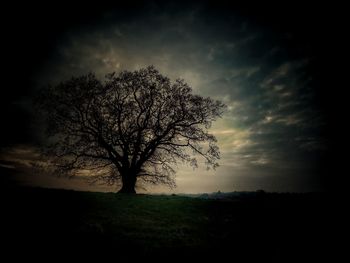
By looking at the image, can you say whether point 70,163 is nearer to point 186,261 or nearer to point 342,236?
point 186,261

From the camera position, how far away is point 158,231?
11.1 meters

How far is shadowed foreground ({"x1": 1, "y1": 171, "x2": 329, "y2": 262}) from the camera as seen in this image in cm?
789

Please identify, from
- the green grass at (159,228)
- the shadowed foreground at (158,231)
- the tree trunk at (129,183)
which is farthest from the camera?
the tree trunk at (129,183)

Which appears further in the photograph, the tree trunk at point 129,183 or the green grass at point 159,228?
the tree trunk at point 129,183

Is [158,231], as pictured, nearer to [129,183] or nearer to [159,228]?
[159,228]

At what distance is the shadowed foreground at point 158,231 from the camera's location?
25.9 ft

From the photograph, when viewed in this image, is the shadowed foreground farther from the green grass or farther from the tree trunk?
the tree trunk

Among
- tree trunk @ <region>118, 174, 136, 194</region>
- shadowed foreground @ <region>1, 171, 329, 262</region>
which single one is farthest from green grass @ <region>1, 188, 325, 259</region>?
tree trunk @ <region>118, 174, 136, 194</region>

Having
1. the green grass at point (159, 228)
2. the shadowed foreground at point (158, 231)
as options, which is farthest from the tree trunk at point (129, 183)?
the shadowed foreground at point (158, 231)

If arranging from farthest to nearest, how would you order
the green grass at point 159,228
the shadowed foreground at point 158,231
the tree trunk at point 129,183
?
the tree trunk at point 129,183
the green grass at point 159,228
the shadowed foreground at point 158,231

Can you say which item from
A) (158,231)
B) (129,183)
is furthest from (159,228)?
(129,183)

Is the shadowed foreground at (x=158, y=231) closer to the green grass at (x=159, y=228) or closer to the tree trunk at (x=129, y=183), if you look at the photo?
the green grass at (x=159, y=228)

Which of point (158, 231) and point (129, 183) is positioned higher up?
point (129, 183)

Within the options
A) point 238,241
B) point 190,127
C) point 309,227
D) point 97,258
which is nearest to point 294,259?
point 238,241
